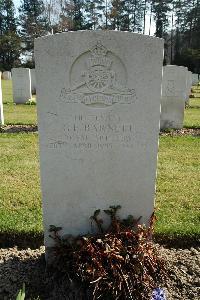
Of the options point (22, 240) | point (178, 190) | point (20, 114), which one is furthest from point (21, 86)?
point (22, 240)

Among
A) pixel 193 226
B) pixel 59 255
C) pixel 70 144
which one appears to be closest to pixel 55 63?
pixel 70 144

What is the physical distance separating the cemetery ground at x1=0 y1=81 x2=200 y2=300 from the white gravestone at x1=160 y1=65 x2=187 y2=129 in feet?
8.12

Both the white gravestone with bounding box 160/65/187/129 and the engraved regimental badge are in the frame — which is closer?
the engraved regimental badge

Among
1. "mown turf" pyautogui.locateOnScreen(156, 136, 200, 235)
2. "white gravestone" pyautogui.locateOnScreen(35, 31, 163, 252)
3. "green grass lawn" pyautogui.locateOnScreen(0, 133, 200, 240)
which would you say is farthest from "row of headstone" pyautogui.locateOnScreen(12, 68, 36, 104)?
"white gravestone" pyautogui.locateOnScreen(35, 31, 163, 252)

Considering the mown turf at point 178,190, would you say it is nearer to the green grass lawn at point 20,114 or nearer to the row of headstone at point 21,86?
the green grass lawn at point 20,114

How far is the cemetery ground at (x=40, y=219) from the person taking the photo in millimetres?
3283

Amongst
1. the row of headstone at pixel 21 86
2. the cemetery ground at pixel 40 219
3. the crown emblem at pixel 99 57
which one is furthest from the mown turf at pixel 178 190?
the row of headstone at pixel 21 86

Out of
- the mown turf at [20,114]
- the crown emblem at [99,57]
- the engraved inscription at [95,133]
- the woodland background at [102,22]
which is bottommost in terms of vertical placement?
the mown turf at [20,114]

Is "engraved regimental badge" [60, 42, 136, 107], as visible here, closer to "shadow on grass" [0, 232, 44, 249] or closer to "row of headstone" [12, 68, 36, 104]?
"shadow on grass" [0, 232, 44, 249]

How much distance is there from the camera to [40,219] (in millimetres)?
4414

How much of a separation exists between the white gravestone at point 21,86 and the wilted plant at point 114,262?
13270 millimetres

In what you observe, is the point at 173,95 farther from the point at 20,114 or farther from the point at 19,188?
the point at 19,188

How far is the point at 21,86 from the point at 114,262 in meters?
13.9

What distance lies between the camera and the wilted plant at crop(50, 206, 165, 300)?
2.92 metres
